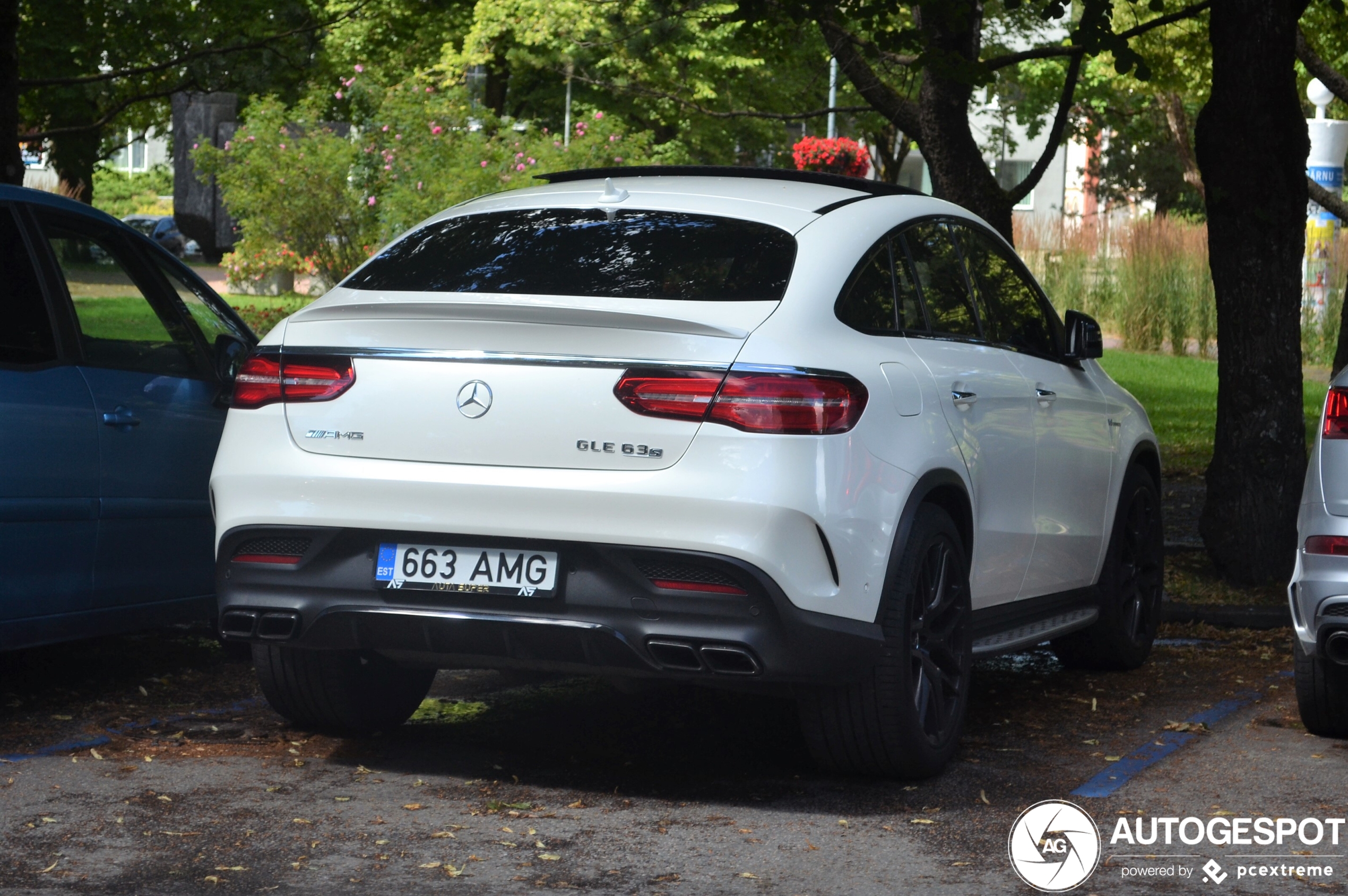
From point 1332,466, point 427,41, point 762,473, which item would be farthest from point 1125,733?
point 427,41

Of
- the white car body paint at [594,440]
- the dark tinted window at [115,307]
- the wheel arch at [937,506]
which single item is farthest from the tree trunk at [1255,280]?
the dark tinted window at [115,307]

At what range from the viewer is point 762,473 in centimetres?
470

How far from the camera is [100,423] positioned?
6051mm

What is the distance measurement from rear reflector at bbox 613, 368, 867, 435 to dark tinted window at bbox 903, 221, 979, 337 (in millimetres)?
1116

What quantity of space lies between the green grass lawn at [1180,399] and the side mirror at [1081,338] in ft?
16.9

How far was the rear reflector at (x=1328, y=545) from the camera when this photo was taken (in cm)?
562

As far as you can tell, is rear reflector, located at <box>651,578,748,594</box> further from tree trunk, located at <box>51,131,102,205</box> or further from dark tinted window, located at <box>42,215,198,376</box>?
tree trunk, located at <box>51,131,102,205</box>

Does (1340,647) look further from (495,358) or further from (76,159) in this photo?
(76,159)

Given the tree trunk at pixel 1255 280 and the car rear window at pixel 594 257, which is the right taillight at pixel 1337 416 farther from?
the tree trunk at pixel 1255 280

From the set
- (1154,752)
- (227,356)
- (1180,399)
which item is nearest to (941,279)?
(1154,752)

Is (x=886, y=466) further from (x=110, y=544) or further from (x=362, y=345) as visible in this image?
(x=110, y=544)

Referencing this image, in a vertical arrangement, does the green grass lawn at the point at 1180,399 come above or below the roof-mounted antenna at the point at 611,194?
below

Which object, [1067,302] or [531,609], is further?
[1067,302]

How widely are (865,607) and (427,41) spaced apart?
36844 millimetres
